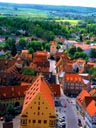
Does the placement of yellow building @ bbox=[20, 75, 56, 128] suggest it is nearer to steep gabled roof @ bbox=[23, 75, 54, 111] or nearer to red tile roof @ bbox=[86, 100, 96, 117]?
steep gabled roof @ bbox=[23, 75, 54, 111]

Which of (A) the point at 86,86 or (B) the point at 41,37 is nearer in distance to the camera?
(A) the point at 86,86

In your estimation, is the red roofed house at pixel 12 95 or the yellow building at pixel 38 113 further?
the red roofed house at pixel 12 95

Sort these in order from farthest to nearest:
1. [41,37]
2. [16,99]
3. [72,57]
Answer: [41,37] → [72,57] → [16,99]

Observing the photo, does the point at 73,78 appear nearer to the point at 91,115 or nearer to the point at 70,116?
the point at 70,116

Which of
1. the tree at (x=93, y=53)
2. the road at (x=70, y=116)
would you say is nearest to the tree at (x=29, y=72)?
the road at (x=70, y=116)

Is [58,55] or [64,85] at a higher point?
[58,55]

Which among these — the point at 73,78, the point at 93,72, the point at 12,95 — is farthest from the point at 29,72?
the point at 12,95

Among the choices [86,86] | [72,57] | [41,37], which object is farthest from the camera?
[41,37]

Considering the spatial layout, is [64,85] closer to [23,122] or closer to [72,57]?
[23,122]

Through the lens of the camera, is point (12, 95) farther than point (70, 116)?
Yes

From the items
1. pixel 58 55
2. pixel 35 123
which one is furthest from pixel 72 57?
pixel 35 123

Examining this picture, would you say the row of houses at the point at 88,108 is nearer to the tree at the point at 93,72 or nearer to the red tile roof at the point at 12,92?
the red tile roof at the point at 12,92
